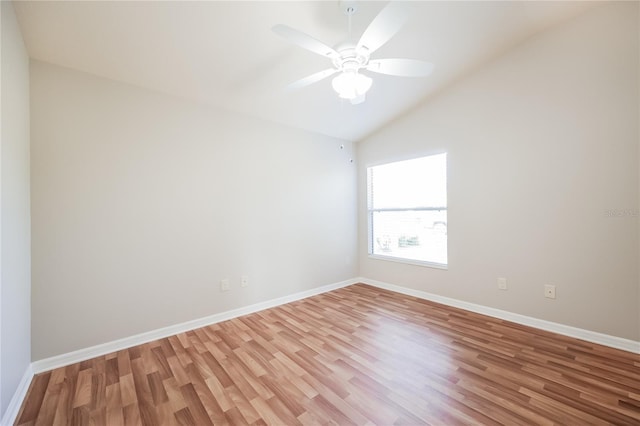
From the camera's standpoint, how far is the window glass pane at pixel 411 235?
3407mm

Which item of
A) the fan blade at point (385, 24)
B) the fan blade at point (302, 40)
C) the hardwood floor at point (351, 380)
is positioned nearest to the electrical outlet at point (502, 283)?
the hardwood floor at point (351, 380)

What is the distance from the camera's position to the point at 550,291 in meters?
2.52

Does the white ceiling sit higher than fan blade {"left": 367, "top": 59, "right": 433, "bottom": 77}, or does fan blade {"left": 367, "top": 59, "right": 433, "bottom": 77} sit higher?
the white ceiling

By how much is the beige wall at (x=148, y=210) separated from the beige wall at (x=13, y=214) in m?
0.14

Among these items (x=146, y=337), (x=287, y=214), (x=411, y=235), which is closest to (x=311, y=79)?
(x=287, y=214)

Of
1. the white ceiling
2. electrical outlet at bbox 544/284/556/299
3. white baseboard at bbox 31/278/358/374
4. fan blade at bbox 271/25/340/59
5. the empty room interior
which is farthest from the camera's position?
electrical outlet at bbox 544/284/556/299

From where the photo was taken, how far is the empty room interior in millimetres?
1678

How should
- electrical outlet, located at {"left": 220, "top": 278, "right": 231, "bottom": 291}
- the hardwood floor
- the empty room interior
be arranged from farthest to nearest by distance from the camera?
electrical outlet, located at {"left": 220, "top": 278, "right": 231, "bottom": 291} → the empty room interior → the hardwood floor

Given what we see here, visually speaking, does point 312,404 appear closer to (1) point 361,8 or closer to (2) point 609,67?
(1) point 361,8

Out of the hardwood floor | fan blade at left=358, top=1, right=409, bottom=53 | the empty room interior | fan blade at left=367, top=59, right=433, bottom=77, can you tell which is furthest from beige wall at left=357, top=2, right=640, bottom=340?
fan blade at left=358, top=1, right=409, bottom=53

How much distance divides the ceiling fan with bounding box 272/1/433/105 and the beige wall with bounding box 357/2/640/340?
1644mm

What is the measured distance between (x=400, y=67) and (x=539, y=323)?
9.14 feet

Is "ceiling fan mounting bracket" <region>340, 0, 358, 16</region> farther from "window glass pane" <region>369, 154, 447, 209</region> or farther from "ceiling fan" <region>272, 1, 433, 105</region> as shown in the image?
"window glass pane" <region>369, 154, 447, 209</region>

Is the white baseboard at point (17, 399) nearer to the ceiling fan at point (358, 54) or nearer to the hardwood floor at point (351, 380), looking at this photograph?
the hardwood floor at point (351, 380)
